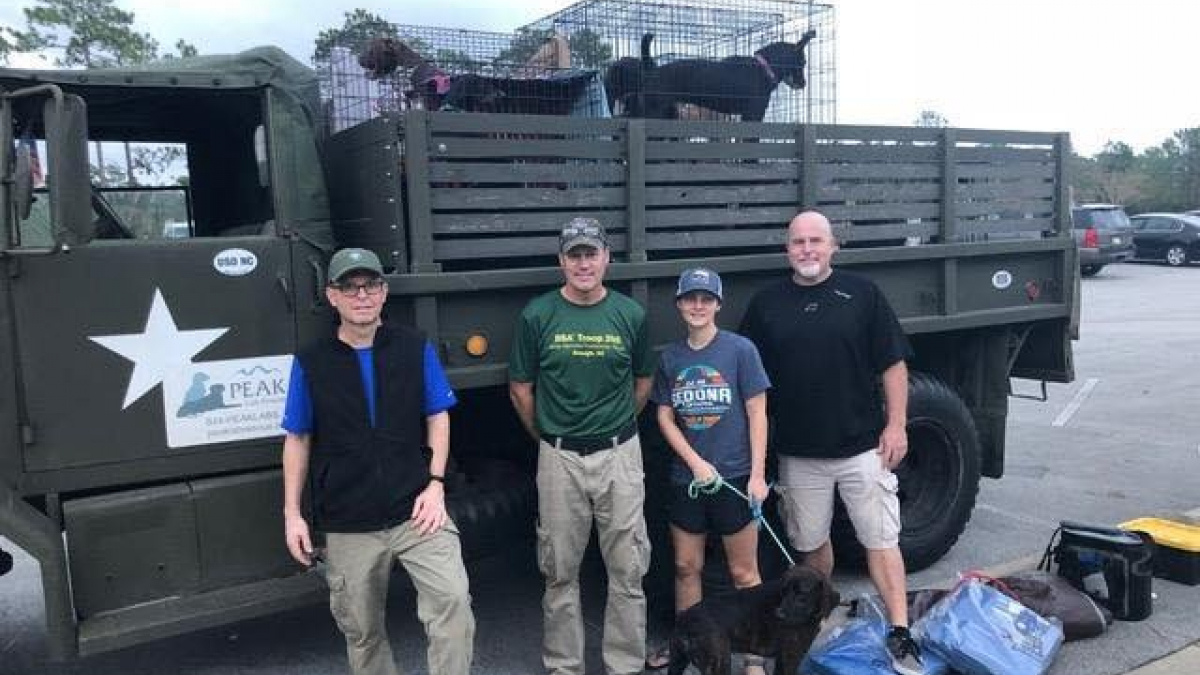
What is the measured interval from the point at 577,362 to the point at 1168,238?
92.2ft

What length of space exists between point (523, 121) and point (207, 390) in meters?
1.54

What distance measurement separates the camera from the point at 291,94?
380 cm

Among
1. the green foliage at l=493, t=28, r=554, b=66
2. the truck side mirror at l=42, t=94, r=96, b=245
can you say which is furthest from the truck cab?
the green foliage at l=493, t=28, r=554, b=66

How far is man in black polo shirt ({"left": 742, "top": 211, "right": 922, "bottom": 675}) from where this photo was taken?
4023 millimetres

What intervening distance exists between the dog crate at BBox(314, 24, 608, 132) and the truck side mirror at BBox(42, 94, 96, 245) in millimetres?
1221

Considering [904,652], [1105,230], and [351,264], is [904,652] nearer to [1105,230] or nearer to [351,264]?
[351,264]

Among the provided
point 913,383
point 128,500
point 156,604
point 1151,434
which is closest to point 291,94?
point 128,500

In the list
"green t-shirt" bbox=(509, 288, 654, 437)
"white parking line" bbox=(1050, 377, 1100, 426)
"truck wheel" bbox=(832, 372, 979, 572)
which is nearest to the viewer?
"green t-shirt" bbox=(509, 288, 654, 437)

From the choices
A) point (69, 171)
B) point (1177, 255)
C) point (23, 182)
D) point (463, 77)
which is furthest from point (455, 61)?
point (1177, 255)

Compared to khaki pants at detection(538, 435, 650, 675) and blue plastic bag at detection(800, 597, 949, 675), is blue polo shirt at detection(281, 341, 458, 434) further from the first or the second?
blue plastic bag at detection(800, 597, 949, 675)

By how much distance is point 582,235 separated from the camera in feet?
12.0

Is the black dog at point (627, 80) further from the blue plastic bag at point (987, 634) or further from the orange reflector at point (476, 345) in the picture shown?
the blue plastic bag at point (987, 634)

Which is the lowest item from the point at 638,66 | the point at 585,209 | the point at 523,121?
the point at 585,209

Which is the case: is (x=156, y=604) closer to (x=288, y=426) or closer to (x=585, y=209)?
(x=288, y=426)
